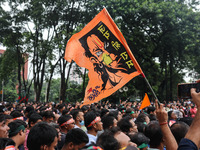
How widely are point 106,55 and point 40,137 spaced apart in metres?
2.84

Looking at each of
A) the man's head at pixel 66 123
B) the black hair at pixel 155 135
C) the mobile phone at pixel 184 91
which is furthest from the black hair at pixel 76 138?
the man's head at pixel 66 123

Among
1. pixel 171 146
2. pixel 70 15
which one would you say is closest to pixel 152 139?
pixel 171 146

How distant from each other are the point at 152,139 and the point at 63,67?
68.1 feet

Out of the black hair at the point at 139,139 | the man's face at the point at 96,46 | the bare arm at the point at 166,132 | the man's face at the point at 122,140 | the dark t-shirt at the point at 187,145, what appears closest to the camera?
the dark t-shirt at the point at 187,145

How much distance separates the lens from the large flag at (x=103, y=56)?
5.01 meters

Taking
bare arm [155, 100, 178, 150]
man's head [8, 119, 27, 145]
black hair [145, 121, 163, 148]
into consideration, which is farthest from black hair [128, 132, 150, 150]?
man's head [8, 119, 27, 145]

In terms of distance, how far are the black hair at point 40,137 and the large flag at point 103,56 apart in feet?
7.77

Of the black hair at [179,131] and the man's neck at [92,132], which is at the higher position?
the black hair at [179,131]

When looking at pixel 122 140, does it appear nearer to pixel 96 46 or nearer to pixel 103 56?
pixel 103 56

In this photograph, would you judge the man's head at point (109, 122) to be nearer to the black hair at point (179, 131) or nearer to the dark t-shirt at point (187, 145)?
the black hair at point (179, 131)

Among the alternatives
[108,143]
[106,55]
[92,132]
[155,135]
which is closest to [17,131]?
[92,132]

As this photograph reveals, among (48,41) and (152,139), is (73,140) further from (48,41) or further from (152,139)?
(48,41)

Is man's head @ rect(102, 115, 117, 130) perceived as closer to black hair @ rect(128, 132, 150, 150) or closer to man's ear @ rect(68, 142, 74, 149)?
black hair @ rect(128, 132, 150, 150)

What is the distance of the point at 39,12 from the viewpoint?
21.8 metres
